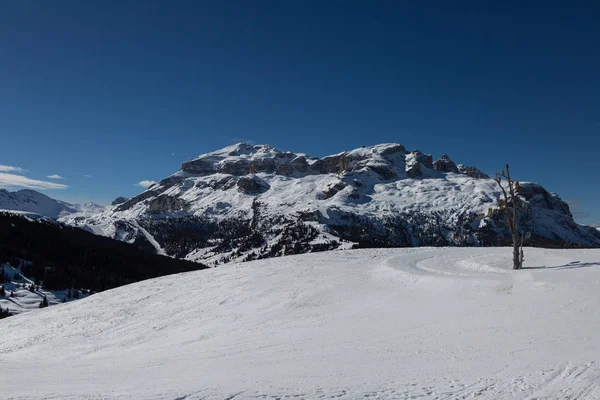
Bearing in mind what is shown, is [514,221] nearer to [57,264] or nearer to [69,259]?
[57,264]

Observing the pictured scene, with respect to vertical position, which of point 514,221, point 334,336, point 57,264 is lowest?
point 57,264

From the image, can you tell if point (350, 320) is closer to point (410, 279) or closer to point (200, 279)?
point (410, 279)

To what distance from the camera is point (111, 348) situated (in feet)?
49.5

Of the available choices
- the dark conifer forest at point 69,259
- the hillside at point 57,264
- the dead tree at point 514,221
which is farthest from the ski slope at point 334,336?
the dark conifer forest at point 69,259

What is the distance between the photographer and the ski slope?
8.00 metres

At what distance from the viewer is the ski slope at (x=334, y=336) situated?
8.00 metres

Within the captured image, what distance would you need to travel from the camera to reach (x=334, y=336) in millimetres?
12273

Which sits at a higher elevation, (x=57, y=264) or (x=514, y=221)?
(x=514, y=221)

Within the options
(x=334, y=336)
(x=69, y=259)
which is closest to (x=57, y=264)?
(x=69, y=259)

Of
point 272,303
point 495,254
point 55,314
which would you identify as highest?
point 495,254

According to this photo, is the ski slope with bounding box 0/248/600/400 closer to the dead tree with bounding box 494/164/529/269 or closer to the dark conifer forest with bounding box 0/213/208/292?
the dead tree with bounding box 494/164/529/269

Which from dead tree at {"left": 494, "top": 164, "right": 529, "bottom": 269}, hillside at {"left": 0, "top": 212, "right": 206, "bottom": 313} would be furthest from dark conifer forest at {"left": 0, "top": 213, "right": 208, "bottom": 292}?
dead tree at {"left": 494, "top": 164, "right": 529, "bottom": 269}

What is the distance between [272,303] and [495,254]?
56.5ft

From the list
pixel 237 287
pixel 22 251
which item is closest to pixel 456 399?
pixel 237 287
